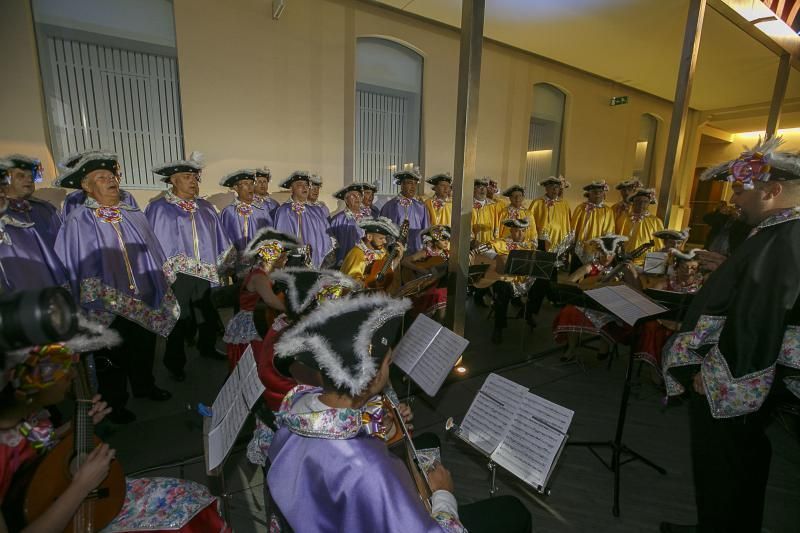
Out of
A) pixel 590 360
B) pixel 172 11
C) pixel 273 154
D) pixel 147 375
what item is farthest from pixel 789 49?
pixel 147 375

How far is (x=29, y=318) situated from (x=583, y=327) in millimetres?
4645

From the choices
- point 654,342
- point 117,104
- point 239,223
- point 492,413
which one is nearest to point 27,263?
point 239,223

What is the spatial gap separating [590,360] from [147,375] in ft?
16.8

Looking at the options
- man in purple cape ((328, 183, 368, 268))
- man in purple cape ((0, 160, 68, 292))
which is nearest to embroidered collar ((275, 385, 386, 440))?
man in purple cape ((0, 160, 68, 292))

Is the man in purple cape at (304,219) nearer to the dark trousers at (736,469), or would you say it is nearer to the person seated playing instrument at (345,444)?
the person seated playing instrument at (345,444)

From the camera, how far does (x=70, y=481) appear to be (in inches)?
51.5

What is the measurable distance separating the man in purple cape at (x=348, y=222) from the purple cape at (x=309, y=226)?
7.9 inches

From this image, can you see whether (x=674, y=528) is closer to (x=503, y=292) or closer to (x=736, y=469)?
(x=736, y=469)

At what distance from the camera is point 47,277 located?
3.19 m

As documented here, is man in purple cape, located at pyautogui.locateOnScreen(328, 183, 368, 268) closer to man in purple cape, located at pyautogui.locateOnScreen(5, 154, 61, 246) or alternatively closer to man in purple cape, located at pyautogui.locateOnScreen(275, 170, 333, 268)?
man in purple cape, located at pyautogui.locateOnScreen(275, 170, 333, 268)

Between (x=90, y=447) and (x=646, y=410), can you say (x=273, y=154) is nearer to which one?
(x=90, y=447)

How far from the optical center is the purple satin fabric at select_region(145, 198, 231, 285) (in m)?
4.31

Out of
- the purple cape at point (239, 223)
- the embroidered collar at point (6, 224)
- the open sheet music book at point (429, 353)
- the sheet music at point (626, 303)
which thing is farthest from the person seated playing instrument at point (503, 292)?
the embroidered collar at point (6, 224)

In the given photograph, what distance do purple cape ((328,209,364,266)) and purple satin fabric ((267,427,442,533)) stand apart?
5.35 meters
